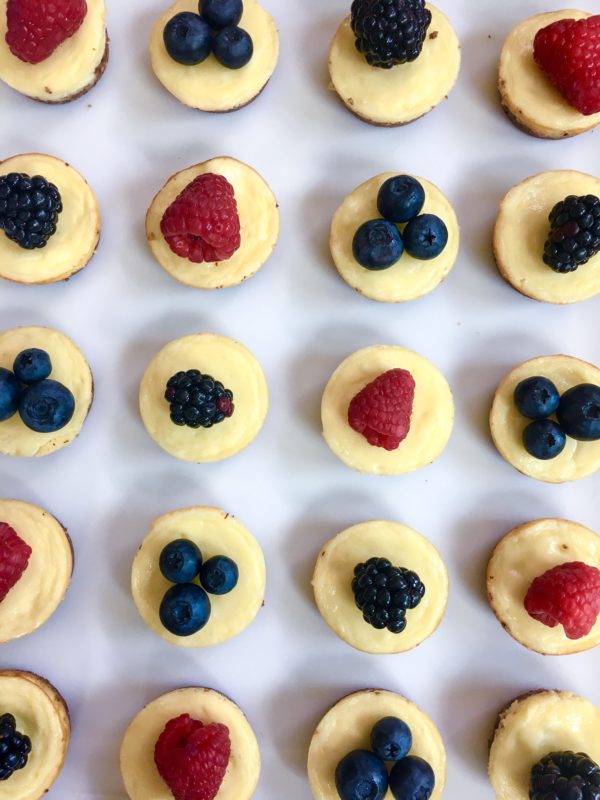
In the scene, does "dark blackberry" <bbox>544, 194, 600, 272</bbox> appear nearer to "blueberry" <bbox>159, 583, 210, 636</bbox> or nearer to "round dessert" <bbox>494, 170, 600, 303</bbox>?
"round dessert" <bbox>494, 170, 600, 303</bbox>

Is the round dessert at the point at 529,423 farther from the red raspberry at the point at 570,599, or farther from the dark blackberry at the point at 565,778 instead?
the dark blackberry at the point at 565,778

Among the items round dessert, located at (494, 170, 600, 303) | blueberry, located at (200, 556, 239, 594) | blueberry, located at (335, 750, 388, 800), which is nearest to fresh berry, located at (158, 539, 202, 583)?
blueberry, located at (200, 556, 239, 594)

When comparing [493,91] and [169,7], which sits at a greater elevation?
[169,7]

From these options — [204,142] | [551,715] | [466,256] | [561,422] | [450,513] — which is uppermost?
[204,142]

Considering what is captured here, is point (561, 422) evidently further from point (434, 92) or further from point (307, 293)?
point (434, 92)

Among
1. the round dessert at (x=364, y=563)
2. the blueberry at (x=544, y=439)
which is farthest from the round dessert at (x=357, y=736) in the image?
the blueberry at (x=544, y=439)

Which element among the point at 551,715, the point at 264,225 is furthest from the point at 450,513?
the point at 264,225
